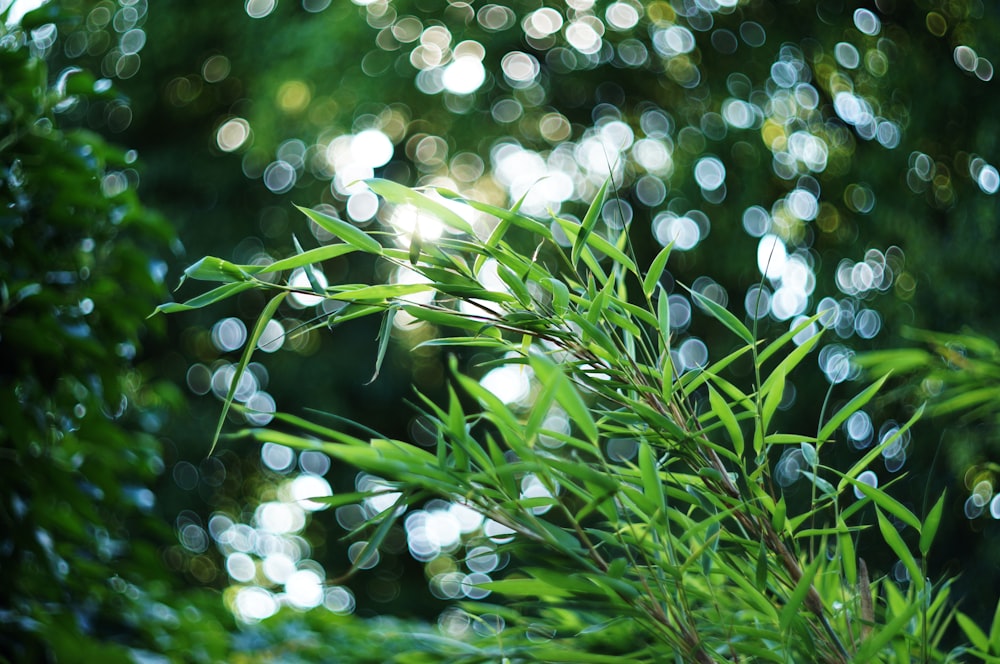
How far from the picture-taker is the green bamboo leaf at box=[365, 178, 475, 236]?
1.73 feet

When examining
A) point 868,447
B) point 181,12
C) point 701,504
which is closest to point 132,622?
point 701,504

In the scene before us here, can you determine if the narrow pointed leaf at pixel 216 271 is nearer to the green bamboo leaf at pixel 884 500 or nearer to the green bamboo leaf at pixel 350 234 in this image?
the green bamboo leaf at pixel 350 234

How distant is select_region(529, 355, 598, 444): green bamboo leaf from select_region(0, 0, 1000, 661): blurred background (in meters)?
0.12

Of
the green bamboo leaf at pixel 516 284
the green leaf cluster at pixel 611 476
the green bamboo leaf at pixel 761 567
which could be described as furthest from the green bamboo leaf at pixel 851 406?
the green bamboo leaf at pixel 516 284

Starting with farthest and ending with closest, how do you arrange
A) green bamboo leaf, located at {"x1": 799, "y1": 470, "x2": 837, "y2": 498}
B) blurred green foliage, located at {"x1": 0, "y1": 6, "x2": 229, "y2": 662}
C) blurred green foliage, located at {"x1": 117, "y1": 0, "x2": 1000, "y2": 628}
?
blurred green foliage, located at {"x1": 117, "y1": 0, "x2": 1000, "y2": 628} → blurred green foliage, located at {"x1": 0, "y1": 6, "x2": 229, "y2": 662} → green bamboo leaf, located at {"x1": 799, "y1": 470, "x2": 837, "y2": 498}

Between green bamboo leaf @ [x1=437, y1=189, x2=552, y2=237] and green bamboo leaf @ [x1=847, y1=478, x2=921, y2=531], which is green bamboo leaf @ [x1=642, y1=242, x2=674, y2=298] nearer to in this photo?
green bamboo leaf @ [x1=437, y1=189, x2=552, y2=237]

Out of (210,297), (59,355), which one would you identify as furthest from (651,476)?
(59,355)

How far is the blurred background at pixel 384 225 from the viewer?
0.90m

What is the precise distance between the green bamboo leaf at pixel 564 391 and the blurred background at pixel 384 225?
12 centimetres

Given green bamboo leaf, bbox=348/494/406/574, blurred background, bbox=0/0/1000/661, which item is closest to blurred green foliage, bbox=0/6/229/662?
blurred background, bbox=0/0/1000/661

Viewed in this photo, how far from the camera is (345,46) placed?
309 centimetres

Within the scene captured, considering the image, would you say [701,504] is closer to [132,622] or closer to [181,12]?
[132,622]

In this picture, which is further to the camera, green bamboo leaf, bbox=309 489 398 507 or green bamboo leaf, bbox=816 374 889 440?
green bamboo leaf, bbox=816 374 889 440

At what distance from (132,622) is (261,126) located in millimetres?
2401
